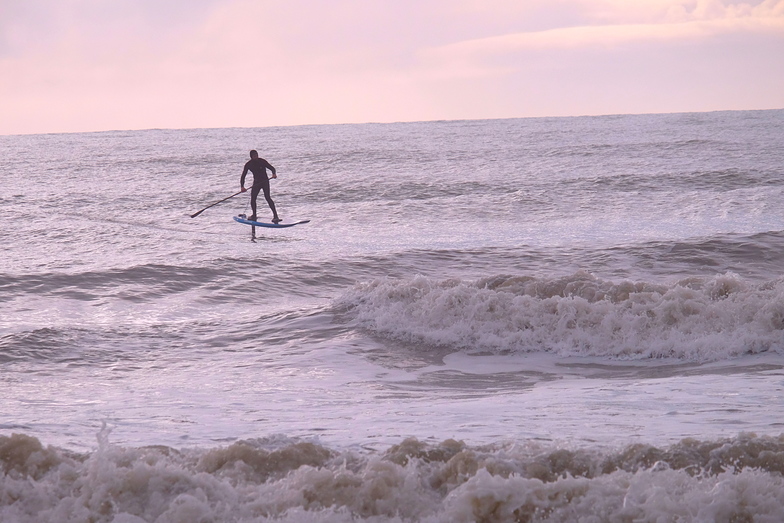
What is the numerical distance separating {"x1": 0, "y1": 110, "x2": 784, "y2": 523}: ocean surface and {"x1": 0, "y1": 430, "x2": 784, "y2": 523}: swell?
0.04 ft

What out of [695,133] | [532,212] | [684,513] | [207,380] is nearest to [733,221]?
[532,212]

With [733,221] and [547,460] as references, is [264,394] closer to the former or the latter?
[547,460]

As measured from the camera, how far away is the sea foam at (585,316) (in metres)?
8.53

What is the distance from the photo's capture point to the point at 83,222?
A: 21.7 metres

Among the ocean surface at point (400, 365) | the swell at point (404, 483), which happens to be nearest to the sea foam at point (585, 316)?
the ocean surface at point (400, 365)

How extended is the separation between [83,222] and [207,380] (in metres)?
16.1

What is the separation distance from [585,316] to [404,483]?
581 cm

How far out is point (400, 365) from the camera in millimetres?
8469

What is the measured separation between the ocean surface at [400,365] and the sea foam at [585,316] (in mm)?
32

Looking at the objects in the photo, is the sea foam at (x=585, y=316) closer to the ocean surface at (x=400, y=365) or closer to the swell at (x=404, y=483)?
the ocean surface at (x=400, y=365)

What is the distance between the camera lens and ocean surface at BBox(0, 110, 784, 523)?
3986 millimetres

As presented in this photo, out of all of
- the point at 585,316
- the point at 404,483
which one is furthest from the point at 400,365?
the point at 404,483

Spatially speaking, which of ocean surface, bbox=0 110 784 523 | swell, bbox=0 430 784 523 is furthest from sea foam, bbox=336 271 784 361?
swell, bbox=0 430 784 523

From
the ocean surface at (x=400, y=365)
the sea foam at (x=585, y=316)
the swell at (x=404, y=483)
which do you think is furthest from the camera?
the sea foam at (x=585, y=316)
